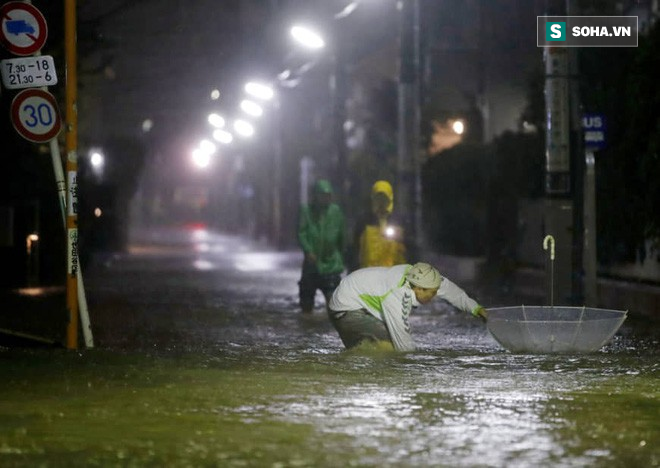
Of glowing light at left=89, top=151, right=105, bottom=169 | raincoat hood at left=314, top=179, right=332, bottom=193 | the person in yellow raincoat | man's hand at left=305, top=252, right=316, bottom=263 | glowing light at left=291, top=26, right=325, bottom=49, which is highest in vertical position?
glowing light at left=291, top=26, right=325, bottom=49

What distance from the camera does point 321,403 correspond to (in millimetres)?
9555

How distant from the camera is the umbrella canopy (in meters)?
12.7

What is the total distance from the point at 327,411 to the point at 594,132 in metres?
11.4

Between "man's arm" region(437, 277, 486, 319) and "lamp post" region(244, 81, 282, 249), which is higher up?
"lamp post" region(244, 81, 282, 249)

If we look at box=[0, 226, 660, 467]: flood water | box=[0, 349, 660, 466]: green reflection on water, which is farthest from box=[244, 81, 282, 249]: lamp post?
box=[0, 349, 660, 466]: green reflection on water

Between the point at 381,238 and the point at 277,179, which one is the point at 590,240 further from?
the point at 277,179

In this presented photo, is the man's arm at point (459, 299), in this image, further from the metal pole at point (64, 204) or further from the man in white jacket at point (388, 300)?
the metal pole at point (64, 204)

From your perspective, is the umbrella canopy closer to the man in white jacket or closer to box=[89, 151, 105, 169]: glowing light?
the man in white jacket

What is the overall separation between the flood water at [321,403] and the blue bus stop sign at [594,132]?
395 cm

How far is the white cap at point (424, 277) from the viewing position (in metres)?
11.8

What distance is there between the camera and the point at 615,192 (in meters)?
23.0

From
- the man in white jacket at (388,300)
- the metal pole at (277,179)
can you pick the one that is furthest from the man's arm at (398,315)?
the metal pole at (277,179)

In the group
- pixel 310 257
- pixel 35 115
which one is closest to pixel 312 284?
pixel 310 257

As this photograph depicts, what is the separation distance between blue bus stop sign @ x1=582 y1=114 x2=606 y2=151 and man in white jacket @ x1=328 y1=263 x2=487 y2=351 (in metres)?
7.82
